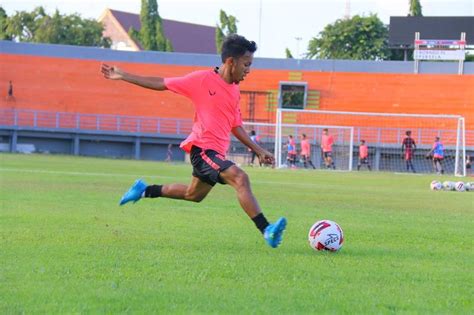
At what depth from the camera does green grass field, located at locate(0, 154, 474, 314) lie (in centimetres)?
558

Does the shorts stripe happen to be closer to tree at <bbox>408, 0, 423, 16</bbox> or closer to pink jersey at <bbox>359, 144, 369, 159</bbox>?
pink jersey at <bbox>359, 144, 369, 159</bbox>

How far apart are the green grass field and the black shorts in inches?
28.3

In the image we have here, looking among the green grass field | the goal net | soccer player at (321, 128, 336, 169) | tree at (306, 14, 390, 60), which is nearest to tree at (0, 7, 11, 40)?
tree at (306, 14, 390, 60)

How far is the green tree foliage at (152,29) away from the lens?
8375cm

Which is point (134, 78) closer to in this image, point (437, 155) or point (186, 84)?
point (186, 84)

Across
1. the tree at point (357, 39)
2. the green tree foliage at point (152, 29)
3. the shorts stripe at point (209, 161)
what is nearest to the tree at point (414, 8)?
the tree at point (357, 39)

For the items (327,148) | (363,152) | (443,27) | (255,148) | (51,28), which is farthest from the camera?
(51,28)

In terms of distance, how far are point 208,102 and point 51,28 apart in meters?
73.5

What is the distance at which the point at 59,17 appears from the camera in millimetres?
80625

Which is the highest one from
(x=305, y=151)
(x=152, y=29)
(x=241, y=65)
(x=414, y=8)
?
(x=414, y=8)

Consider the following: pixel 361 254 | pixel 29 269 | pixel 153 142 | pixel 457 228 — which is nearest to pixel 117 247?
pixel 29 269

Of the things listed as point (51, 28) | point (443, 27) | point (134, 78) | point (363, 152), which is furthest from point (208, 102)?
point (51, 28)

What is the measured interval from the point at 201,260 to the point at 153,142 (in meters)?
45.5

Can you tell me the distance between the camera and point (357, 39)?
72.9 m
